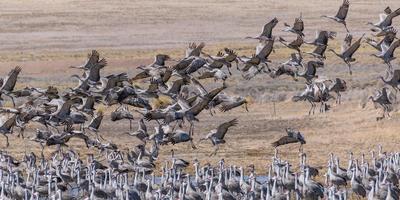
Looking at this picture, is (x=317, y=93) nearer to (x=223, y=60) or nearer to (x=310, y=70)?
(x=310, y=70)

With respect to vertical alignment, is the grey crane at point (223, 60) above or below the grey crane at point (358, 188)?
above

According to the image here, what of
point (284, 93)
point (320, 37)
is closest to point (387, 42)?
point (320, 37)

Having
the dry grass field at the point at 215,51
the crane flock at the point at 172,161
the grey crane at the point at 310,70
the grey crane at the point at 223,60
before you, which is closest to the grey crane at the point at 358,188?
the crane flock at the point at 172,161

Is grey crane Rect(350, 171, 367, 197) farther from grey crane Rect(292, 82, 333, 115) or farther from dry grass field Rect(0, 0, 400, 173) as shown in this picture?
grey crane Rect(292, 82, 333, 115)

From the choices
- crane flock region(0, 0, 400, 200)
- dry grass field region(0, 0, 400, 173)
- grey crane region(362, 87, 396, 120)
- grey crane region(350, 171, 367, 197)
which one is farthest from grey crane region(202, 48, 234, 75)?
grey crane region(362, 87, 396, 120)

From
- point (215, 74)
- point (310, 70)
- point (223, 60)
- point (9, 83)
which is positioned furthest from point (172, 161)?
point (310, 70)

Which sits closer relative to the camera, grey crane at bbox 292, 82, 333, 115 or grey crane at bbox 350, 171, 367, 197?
grey crane at bbox 350, 171, 367, 197

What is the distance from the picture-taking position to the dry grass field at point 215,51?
115 feet

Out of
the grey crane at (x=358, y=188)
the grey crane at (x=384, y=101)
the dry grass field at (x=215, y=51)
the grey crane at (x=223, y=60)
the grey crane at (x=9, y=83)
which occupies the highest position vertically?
the grey crane at (x=223, y=60)

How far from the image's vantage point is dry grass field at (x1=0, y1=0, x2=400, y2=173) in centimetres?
3509

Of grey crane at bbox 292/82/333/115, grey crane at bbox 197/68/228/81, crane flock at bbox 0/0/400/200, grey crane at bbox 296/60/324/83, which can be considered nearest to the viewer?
crane flock at bbox 0/0/400/200

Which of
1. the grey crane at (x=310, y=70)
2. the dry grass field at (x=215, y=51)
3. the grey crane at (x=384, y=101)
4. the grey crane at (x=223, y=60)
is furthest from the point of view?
the dry grass field at (x=215, y=51)

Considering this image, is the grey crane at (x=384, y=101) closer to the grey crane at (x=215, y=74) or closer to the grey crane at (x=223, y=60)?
the grey crane at (x=223, y=60)

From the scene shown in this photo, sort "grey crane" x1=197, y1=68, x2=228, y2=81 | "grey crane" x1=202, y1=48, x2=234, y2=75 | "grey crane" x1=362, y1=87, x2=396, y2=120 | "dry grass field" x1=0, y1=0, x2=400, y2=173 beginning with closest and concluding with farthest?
"grey crane" x1=197, y1=68, x2=228, y2=81 → "grey crane" x1=202, y1=48, x2=234, y2=75 → "grey crane" x1=362, y1=87, x2=396, y2=120 → "dry grass field" x1=0, y1=0, x2=400, y2=173
